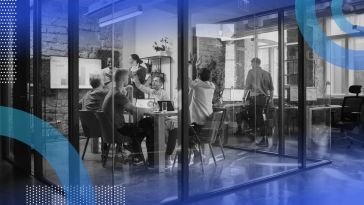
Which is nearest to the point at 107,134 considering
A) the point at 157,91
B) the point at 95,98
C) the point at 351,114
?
the point at 95,98

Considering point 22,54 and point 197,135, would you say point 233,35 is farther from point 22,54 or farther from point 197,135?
point 22,54

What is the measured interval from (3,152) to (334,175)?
488cm

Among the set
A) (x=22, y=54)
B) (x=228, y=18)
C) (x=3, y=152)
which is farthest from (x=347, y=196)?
(x=3, y=152)

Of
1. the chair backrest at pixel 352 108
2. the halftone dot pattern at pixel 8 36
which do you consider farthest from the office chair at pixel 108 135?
the chair backrest at pixel 352 108

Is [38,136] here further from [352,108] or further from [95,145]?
[352,108]

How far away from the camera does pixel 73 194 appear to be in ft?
11.2

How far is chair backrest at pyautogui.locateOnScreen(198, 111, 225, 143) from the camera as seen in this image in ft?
15.9

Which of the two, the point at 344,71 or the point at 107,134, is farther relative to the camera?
the point at 344,71

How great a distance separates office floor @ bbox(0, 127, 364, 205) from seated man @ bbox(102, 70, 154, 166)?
37 centimetres

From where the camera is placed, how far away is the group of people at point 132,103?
4.50m

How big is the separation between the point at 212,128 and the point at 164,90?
89 cm

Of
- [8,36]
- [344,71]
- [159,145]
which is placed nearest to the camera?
[8,36]

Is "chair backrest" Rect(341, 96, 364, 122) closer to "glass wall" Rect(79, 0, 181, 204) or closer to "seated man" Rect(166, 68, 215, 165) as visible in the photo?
"seated man" Rect(166, 68, 215, 165)

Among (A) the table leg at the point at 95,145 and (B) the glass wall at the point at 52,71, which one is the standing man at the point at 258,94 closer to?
(A) the table leg at the point at 95,145
